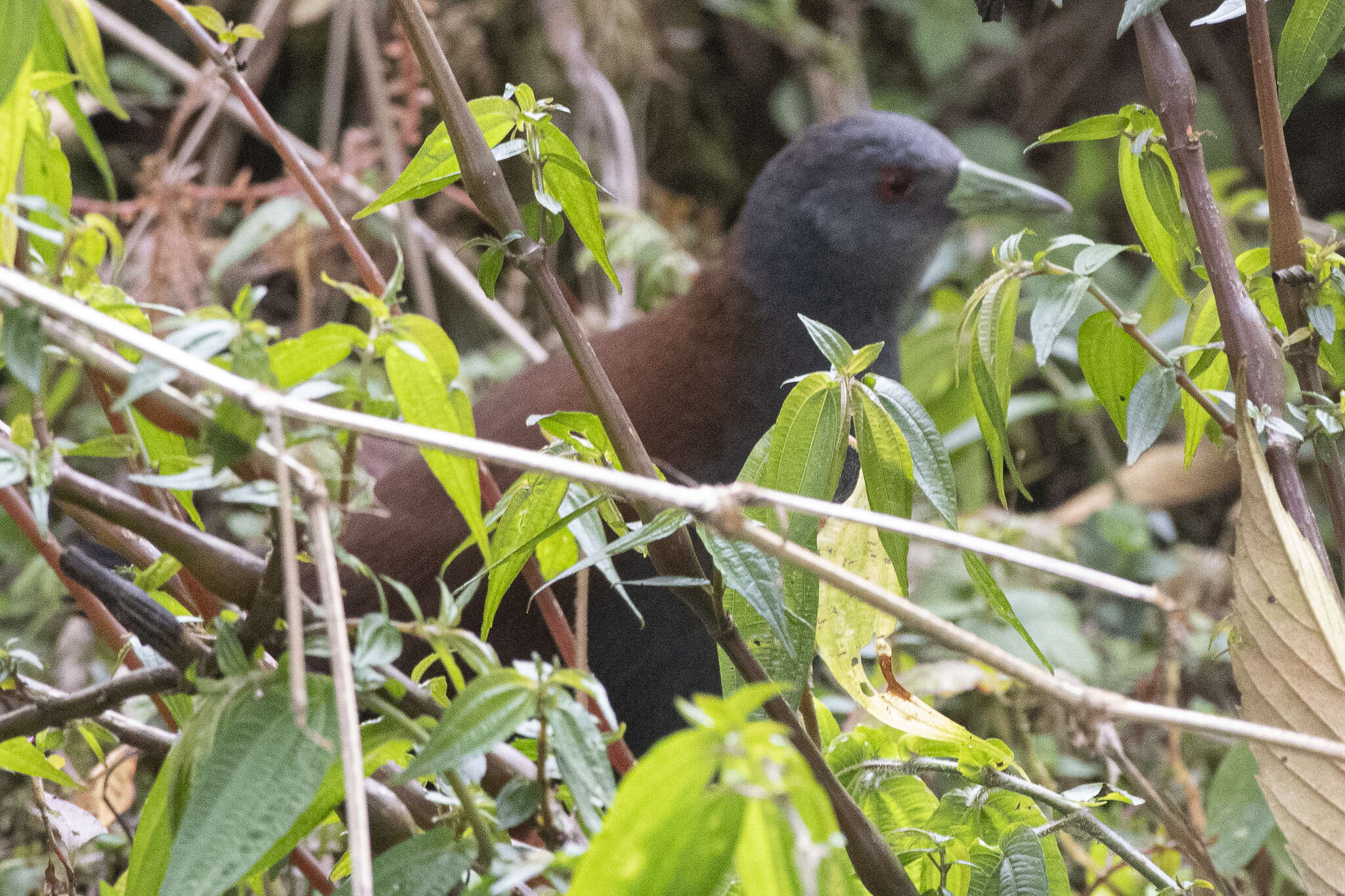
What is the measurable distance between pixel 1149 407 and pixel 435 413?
0.32m

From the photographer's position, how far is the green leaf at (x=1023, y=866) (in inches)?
19.3

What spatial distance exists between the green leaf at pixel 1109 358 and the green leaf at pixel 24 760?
518 millimetres

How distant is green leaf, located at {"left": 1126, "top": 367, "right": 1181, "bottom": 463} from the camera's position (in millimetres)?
523

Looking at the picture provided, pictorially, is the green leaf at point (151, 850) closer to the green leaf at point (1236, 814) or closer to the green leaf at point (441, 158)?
the green leaf at point (441, 158)

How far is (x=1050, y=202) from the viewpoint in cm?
168

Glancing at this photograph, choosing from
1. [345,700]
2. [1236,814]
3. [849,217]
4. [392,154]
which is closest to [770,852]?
[345,700]

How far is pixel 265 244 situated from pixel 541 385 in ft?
2.66

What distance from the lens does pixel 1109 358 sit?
0.61 meters

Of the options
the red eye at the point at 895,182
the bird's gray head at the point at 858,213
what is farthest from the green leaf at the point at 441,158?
the red eye at the point at 895,182

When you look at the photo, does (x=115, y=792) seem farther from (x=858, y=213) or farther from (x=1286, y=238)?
(x=858, y=213)

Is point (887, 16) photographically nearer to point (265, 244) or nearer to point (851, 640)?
point (265, 244)

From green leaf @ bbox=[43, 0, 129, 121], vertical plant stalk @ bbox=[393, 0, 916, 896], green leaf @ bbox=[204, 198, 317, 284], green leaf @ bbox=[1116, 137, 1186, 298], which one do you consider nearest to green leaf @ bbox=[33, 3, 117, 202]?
green leaf @ bbox=[43, 0, 129, 121]

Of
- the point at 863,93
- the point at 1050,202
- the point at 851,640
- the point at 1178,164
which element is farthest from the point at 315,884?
the point at 863,93

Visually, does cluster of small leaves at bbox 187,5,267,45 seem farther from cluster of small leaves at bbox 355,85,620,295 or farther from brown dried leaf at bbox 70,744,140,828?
brown dried leaf at bbox 70,744,140,828
